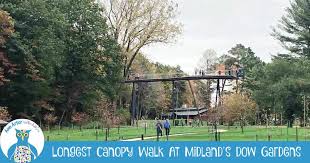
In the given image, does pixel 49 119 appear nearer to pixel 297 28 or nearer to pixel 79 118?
pixel 79 118

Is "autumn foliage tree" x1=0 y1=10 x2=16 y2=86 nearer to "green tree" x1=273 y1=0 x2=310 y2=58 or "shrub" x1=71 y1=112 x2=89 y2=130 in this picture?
"shrub" x1=71 y1=112 x2=89 y2=130

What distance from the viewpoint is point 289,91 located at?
57.4 meters

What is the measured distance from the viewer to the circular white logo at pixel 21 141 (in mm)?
18109

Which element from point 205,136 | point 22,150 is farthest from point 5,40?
point 22,150

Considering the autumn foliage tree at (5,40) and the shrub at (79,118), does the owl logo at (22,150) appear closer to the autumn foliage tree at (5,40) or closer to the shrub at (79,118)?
the autumn foliage tree at (5,40)

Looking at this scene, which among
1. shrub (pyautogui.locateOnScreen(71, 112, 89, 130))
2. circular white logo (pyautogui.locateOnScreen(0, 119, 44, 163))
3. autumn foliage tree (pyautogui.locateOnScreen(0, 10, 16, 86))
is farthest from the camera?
shrub (pyautogui.locateOnScreen(71, 112, 89, 130))

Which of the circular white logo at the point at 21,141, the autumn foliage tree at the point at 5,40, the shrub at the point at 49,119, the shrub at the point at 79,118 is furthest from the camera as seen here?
the shrub at the point at 79,118

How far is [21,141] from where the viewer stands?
18172 mm

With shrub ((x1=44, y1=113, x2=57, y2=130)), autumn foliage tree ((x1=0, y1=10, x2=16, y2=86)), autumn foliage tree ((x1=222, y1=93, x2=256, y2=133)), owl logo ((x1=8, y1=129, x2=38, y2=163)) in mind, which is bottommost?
owl logo ((x1=8, y1=129, x2=38, y2=163))

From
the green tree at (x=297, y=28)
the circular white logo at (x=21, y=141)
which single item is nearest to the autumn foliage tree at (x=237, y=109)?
the green tree at (x=297, y=28)

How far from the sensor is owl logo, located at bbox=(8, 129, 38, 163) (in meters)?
18.2

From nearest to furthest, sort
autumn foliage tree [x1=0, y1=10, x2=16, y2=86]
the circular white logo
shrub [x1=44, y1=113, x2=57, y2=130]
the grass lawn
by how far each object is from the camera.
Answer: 1. the circular white logo
2. the grass lawn
3. autumn foliage tree [x1=0, y1=10, x2=16, y2=86]
4. shrub [x1=44, y1=113, x2=57, y2=130]

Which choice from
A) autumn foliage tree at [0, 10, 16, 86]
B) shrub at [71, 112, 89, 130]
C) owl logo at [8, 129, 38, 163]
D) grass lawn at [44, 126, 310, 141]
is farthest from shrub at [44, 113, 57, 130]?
owl logo at [8, 129, 38, 163]

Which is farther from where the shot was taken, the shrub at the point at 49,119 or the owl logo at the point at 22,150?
the shrub at the point at 49,119
